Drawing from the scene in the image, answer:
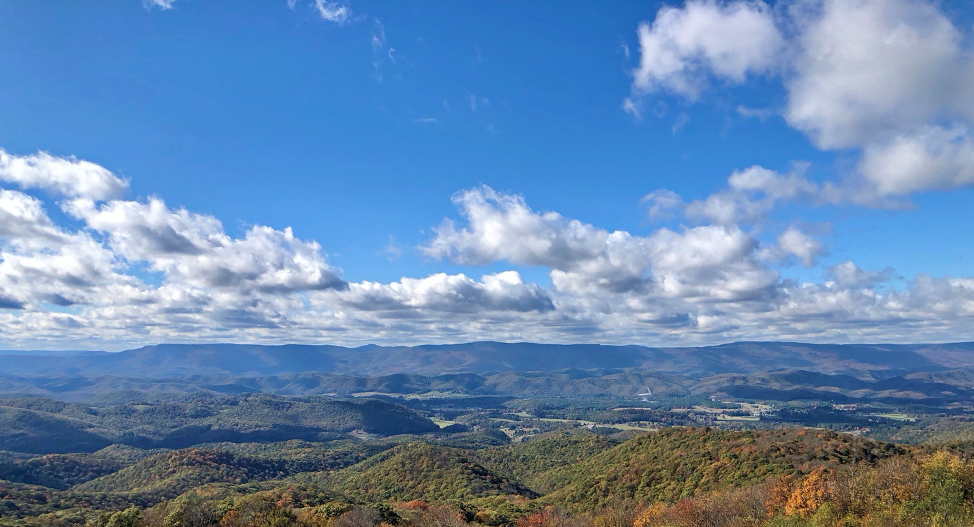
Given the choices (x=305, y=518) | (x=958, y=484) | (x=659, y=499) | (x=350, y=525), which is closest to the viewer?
(x=958, y=484)

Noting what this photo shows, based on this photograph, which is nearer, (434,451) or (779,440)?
(779,440)

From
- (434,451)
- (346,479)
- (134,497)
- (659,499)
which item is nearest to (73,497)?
(134,497)

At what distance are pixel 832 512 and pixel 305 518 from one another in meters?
62.8

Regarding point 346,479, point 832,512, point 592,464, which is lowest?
point 346,479

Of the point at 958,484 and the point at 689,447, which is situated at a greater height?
the point at 958,484

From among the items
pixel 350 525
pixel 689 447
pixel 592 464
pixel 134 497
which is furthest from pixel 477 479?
pixel 134 497

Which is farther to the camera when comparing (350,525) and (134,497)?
(134,497)

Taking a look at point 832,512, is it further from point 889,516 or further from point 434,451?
point 434,451

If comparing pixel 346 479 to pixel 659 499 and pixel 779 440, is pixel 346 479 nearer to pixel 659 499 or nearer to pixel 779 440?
pixel 659 499

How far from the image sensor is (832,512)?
156 feet

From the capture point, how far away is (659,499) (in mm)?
95000

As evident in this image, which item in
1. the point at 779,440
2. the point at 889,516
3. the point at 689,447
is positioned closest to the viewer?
the point at 889,516

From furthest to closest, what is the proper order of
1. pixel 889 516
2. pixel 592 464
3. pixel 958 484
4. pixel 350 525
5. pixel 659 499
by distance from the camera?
pixel 592 464
pixel 659 499
pixel 350 525
pixel 958 484
pixel 889 516

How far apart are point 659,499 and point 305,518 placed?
62918 mm
